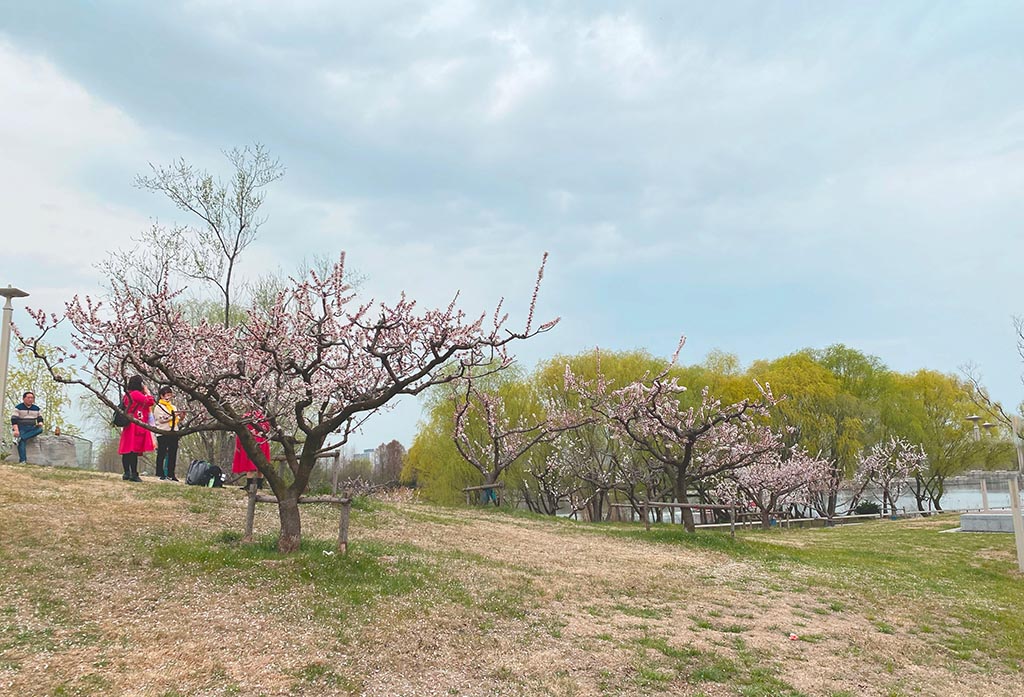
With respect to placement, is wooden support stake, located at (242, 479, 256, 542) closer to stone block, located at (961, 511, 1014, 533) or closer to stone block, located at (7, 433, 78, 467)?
stone block, located at (7, 433, 78, 467)

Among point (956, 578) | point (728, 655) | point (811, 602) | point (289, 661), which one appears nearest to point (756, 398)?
point (956, 578)

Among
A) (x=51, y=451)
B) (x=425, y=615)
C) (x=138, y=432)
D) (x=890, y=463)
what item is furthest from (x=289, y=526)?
(x=890, y=463)

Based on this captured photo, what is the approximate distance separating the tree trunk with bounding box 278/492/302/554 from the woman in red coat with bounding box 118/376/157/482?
5539 mm

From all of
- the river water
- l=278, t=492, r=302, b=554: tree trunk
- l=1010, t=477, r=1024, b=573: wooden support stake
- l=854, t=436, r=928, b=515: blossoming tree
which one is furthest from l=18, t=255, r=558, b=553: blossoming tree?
the river water

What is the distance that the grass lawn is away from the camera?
23.5 feet

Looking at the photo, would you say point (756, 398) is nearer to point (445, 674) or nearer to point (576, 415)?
point (576, 415)

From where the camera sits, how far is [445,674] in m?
7.39

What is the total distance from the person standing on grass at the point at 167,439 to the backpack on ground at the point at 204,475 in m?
0.42

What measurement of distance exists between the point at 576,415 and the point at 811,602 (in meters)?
21.9

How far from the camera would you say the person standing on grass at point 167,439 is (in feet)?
51.5

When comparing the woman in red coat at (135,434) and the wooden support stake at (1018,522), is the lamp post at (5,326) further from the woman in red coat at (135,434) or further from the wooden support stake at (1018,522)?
the wooden support stake at (1018,522)

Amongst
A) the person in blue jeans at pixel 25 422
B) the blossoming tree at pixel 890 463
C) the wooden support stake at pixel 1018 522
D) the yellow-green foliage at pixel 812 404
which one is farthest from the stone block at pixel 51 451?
the blossoming tree at pixel 890 463

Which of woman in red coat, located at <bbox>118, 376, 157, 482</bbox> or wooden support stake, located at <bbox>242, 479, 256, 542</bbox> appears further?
woman in red coat, located at <bbox>118, 376, 157, 482</bbox>

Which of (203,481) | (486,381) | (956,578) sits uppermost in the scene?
(486,381)
